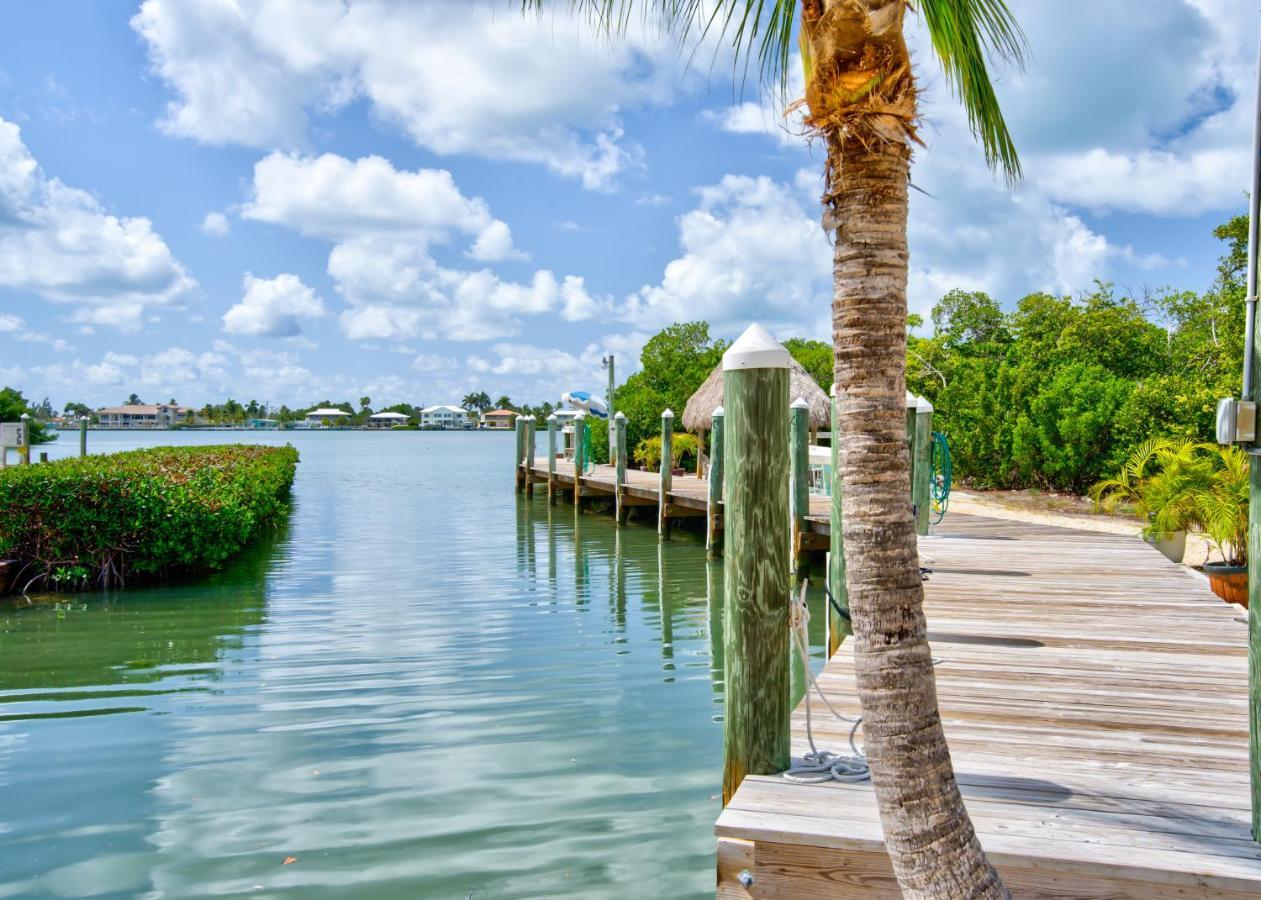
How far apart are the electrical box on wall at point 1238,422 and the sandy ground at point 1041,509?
545 inches

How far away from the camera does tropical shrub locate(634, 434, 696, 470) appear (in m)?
29.2

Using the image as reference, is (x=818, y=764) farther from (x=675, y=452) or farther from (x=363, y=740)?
(x=675, y=452)

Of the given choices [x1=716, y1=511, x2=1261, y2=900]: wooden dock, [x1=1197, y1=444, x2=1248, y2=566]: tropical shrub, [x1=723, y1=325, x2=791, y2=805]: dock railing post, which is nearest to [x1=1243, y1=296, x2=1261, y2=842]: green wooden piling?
[x1=716, y1=511, x2=1261, y2=900]: wooden dock

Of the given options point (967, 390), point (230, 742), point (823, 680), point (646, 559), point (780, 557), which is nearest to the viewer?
point (780, 557)

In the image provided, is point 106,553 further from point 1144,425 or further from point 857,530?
point 1144,425

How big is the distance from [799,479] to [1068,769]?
966 centimetres

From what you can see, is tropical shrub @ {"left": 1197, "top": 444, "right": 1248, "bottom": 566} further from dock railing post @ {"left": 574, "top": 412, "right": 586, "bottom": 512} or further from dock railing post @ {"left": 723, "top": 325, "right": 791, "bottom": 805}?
dock railing post @ {"left": 574, "top": 412, "right": 586, "bottom": 512}

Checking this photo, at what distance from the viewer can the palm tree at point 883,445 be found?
242 cm

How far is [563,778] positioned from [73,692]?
462 centimetres

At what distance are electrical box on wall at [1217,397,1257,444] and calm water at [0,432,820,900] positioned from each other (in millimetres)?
3040

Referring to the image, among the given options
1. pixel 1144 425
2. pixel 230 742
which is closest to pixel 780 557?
pixel 230 742

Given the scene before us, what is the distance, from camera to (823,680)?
5.41 meters

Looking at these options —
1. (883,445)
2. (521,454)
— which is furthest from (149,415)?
(883,445)

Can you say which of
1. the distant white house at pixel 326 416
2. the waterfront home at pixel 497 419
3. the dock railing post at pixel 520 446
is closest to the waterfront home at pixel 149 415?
the distant white house at pixel 326 416
